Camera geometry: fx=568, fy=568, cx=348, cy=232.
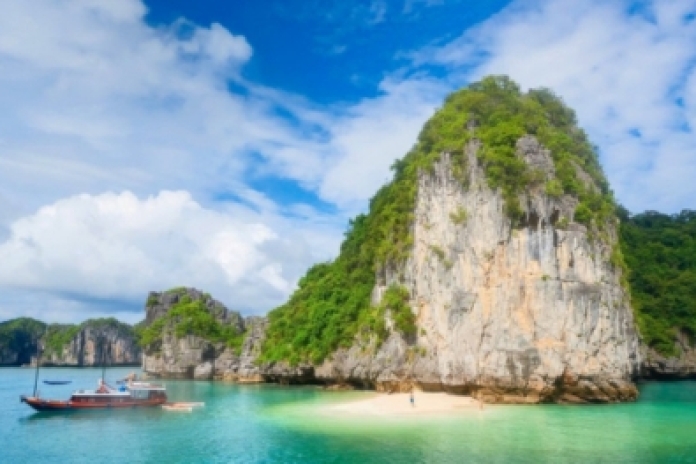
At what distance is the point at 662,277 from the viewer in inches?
2388

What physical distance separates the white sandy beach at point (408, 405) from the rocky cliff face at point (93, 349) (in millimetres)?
93757

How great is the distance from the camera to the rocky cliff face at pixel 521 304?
3139 cm

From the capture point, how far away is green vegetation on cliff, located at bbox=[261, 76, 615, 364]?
3447cm

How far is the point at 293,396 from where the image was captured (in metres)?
40.9

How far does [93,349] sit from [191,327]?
61732mm

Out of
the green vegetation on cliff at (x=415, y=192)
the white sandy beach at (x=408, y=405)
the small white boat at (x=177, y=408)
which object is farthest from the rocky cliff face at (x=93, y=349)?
the white sandy beach at (x=408, y=405)

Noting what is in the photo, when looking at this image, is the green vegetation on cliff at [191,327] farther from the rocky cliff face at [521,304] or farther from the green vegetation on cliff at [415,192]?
the rocky cliff face at [521,304]

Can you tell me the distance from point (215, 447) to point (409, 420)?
9.73 metres

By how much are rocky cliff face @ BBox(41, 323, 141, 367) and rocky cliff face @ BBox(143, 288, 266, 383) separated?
168 feet

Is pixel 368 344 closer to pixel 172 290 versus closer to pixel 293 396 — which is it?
pixel 293 396

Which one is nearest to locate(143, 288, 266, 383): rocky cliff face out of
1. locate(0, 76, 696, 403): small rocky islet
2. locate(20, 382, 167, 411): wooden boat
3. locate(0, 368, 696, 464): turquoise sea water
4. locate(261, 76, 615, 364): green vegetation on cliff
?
locate(261, 76, 615, 364): green vegetation on cliff

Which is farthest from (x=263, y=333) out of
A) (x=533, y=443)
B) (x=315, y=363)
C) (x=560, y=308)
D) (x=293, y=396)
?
(x=533, y=443)

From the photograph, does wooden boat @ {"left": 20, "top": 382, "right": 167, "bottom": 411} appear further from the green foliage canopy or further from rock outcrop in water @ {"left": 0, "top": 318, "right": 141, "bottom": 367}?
rock outcrop in water @ {"left": 0, "top": 318, "right": 141, "bottom": 367}

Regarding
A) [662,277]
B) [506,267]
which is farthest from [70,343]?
[506,267]
